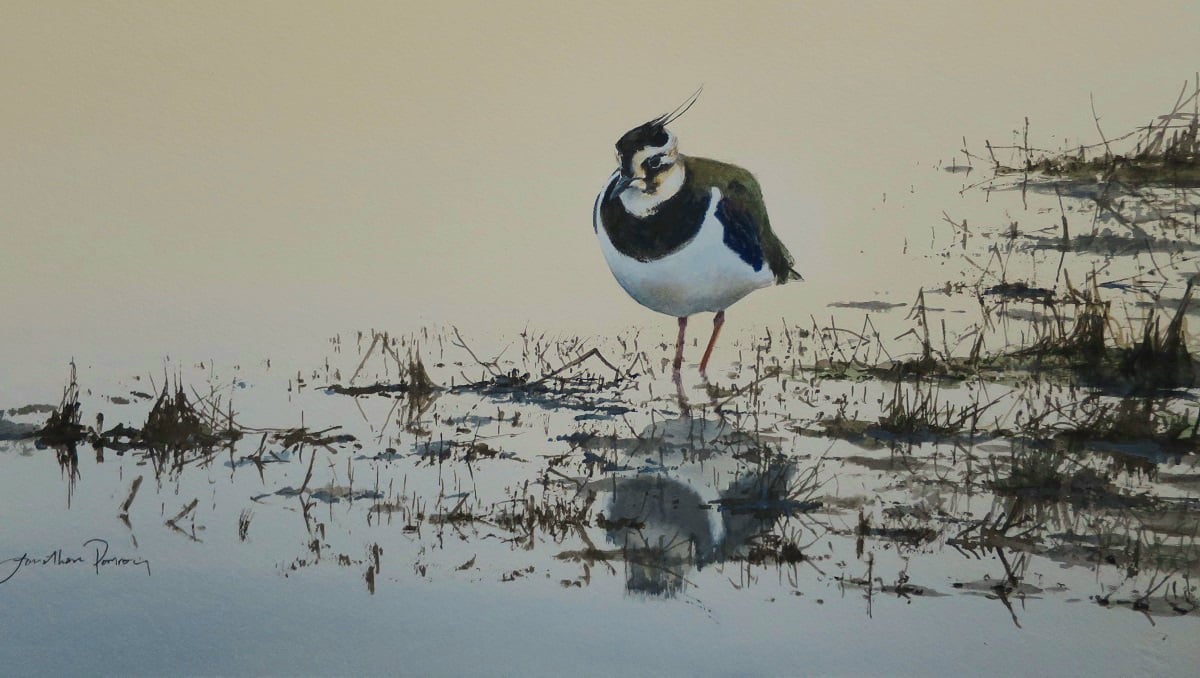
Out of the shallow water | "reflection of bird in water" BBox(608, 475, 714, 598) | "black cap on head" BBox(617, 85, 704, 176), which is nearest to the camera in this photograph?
"reflection of bird in water" BBox(608, 475, 714, 598)

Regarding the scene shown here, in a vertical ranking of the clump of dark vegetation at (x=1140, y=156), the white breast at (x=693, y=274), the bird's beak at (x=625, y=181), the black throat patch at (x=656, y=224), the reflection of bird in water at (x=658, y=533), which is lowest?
the reflection of bird in water at (x=658, y=533)

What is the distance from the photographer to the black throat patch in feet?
6.47

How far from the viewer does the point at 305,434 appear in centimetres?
183

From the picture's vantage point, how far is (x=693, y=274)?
203 centimetres

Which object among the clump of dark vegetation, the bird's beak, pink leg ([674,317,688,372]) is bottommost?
pink leg ([674,317,688,372])

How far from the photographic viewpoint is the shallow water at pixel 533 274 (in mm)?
1775

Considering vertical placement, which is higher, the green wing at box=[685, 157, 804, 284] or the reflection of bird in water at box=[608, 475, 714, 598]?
the green wing at box=[685, 157, 804, 284]

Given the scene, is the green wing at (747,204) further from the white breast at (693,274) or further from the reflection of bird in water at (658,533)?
the reflection of bird in water at (658,533)
